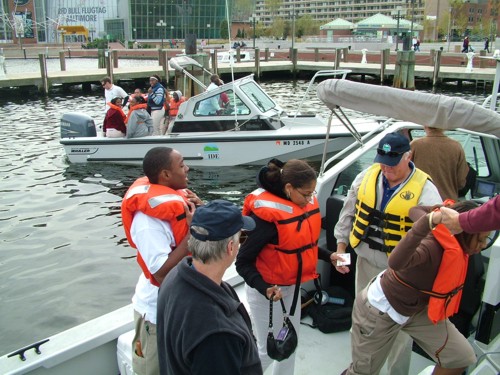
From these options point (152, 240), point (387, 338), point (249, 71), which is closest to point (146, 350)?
point (152, 240)

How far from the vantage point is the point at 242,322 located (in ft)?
5.91

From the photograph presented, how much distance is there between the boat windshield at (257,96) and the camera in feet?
39.4

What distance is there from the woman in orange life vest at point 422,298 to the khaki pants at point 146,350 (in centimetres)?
119

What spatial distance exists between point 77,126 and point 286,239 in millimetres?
11133

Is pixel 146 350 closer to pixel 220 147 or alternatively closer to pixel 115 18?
pixel 220 147

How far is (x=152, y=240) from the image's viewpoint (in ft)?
8.27

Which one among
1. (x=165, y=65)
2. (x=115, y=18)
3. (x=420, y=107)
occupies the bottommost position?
(x=420, y=107)

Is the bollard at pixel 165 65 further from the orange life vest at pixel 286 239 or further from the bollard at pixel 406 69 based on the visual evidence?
the orange life vest at pixel 286 239

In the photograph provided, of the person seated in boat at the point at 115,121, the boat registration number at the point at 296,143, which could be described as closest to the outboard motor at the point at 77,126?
the person seated in boat at the point at 115,121

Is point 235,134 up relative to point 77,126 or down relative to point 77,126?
down

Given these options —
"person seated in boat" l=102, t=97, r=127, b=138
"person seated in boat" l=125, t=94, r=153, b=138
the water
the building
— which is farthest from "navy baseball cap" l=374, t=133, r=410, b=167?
the building

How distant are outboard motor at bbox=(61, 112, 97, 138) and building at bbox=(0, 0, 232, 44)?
72.7 metres

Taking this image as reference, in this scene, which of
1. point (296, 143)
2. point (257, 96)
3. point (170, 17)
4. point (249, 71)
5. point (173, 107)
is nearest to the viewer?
point (296, 143)

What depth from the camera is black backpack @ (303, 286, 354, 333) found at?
3.94m
